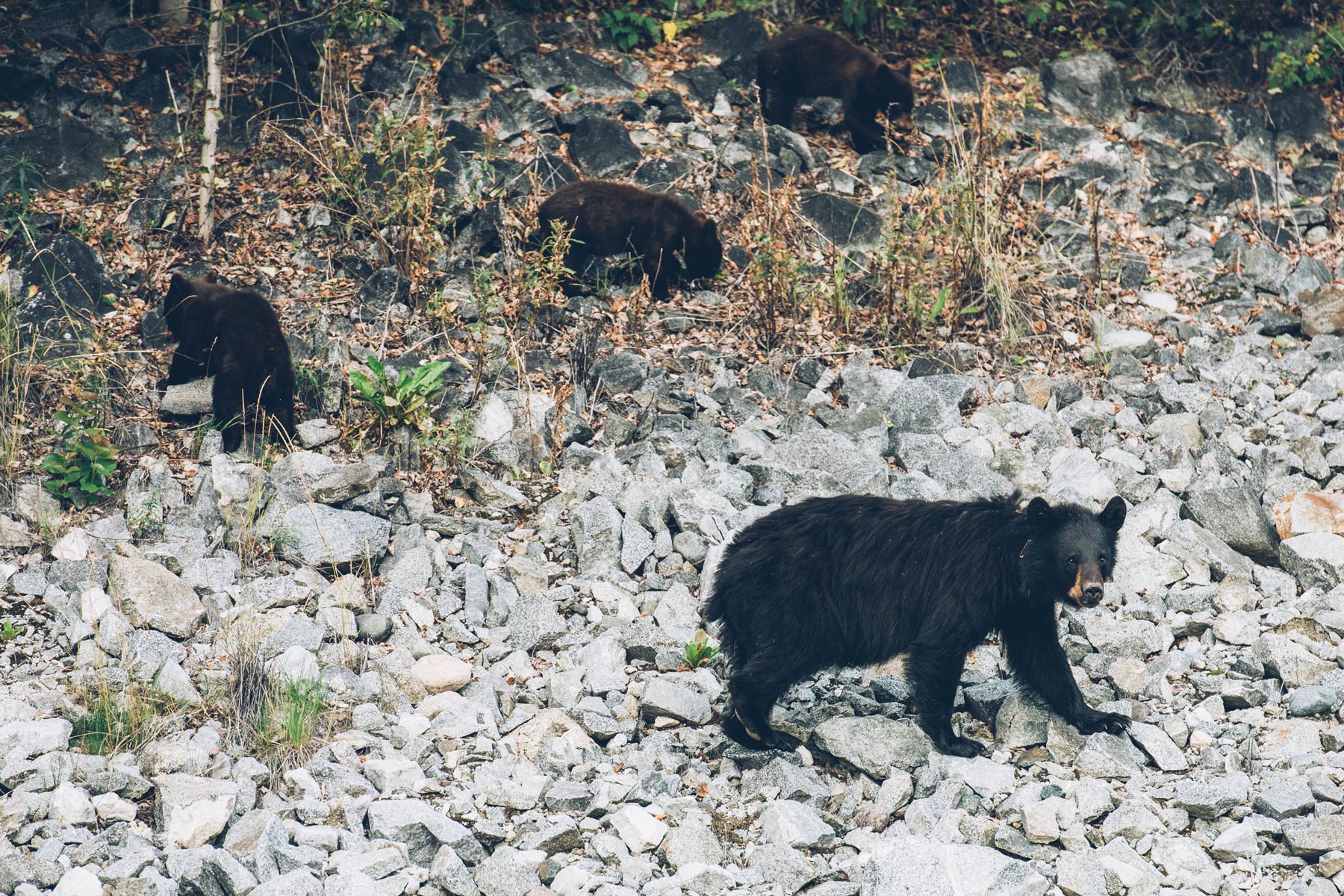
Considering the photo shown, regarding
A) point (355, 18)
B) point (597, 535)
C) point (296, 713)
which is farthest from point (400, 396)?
point (355, 18)

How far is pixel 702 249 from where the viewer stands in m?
9.14

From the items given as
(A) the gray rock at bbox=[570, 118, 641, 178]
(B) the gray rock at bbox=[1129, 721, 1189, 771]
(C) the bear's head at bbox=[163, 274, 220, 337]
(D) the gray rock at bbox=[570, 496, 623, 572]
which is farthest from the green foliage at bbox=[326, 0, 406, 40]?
(B) the gray rock at bbox=[1129, 721, 1189, 771]

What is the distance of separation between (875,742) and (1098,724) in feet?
2.95

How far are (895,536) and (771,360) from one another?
3.37 meters

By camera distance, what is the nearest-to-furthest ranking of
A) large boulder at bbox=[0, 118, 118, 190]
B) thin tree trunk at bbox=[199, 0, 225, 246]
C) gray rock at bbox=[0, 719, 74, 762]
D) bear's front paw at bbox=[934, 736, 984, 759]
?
gray rock at bbox=[0, 719, 74, 762], bear's front paw at bbox=[934, 736, 984, 759], thin tree trunk at bbox=[199, 0, 225, 246], large boulder at bbox=[0, 118, 118, 190]

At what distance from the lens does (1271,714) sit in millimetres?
5051

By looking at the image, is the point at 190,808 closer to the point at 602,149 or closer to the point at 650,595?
the point at 650,595

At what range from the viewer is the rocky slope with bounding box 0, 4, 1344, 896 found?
4285 mm

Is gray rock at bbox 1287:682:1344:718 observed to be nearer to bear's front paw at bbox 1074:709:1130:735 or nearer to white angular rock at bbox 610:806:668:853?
bear's front paw at bbox 1074:709:1130:735

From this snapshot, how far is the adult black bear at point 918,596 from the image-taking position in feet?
16.2

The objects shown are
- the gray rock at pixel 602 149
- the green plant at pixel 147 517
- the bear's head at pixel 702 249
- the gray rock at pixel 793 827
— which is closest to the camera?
the gray rock at pixel 793 827

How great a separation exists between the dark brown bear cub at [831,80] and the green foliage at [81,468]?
20.2 feet

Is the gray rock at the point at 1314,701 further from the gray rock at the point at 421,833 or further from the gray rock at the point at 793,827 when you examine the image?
the gray rock at the point at 421,833

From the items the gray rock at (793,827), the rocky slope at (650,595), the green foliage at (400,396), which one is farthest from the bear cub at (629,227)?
the gray rock at (793,827)
